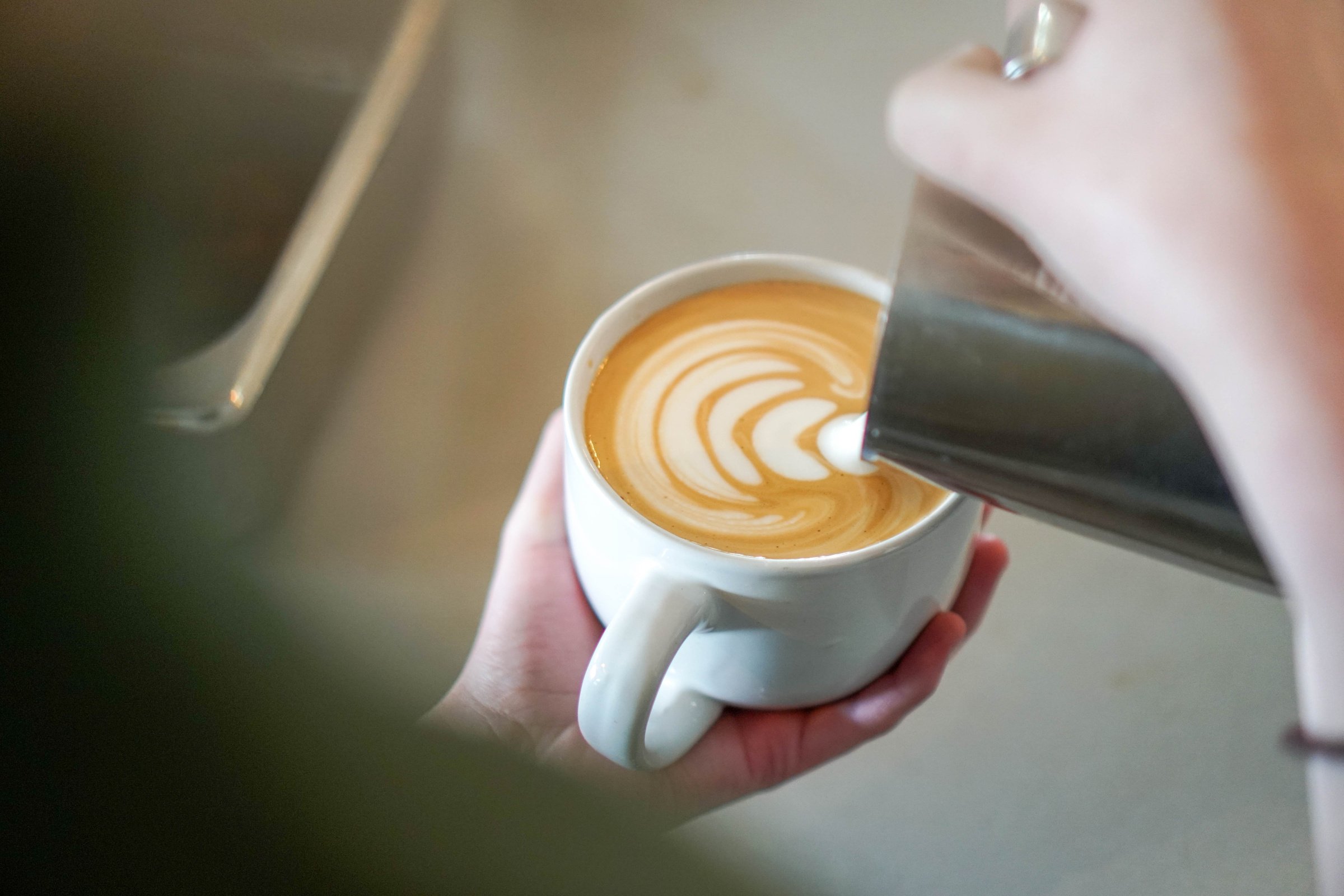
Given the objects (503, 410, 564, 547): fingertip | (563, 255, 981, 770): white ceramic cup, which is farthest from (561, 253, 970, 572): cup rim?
(503, 410, 564, 547): fingertip

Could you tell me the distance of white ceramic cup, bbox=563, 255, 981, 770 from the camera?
1.25ft

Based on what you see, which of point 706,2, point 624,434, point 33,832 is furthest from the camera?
Result: point 706,2

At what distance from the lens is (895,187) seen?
81 centimetres

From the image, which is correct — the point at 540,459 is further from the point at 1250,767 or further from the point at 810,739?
the point at 1250,767

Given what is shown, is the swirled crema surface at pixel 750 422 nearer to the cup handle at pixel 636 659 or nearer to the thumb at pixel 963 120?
the cup handle at pixel 636 659

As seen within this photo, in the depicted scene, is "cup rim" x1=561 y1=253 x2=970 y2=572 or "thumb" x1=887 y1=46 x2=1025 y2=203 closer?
"thumb" x1=887 y1=46 x2=1025 y2=203

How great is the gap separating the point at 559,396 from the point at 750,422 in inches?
11.8

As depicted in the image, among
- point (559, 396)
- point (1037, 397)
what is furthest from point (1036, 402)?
point (559, 396)

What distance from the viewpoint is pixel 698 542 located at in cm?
43

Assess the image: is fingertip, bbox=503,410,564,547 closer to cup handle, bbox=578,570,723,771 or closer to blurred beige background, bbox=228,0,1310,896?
blurred beige background, bbox=228,0,1310,896

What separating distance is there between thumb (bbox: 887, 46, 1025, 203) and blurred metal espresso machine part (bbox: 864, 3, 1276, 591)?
14mm

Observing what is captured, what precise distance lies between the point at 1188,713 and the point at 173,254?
76 cm

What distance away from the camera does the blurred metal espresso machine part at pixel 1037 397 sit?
30cm

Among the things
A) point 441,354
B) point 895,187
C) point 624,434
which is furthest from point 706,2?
point 624,434
